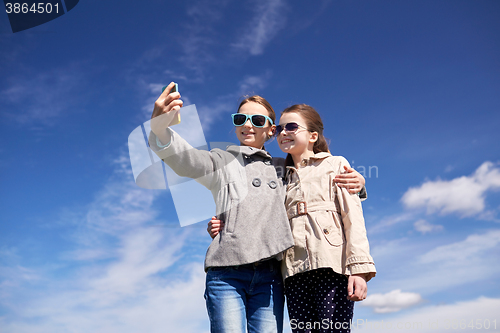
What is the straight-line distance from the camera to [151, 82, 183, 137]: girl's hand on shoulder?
2930 mm

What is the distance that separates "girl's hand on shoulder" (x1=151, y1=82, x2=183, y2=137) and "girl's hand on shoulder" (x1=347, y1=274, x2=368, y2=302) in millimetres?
2162

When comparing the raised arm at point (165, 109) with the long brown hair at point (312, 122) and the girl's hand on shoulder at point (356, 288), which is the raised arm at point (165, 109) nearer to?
the long brown hair at point (312, 122)

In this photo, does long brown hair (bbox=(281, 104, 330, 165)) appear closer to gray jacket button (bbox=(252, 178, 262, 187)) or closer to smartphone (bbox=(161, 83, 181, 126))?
gray jacket button (bbox=(252, 178, 262, 187))

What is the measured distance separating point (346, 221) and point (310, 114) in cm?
146

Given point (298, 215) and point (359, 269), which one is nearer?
point (359, 269)

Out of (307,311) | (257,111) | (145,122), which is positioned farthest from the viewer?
(257,111)

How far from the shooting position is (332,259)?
3.62 metres

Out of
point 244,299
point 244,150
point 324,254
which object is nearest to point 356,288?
point 324,254

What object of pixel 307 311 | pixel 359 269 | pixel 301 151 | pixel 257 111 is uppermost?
pixel 257 111

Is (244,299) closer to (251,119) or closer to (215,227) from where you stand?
(215,227)

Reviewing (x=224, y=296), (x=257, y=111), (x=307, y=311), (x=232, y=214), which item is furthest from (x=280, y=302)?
(x=257, y=111)

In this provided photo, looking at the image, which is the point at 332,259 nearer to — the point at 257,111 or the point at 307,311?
the point at 307,311

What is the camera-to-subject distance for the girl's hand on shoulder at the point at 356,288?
3.47 meters

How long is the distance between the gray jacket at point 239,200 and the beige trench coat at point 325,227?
161 millimetres
